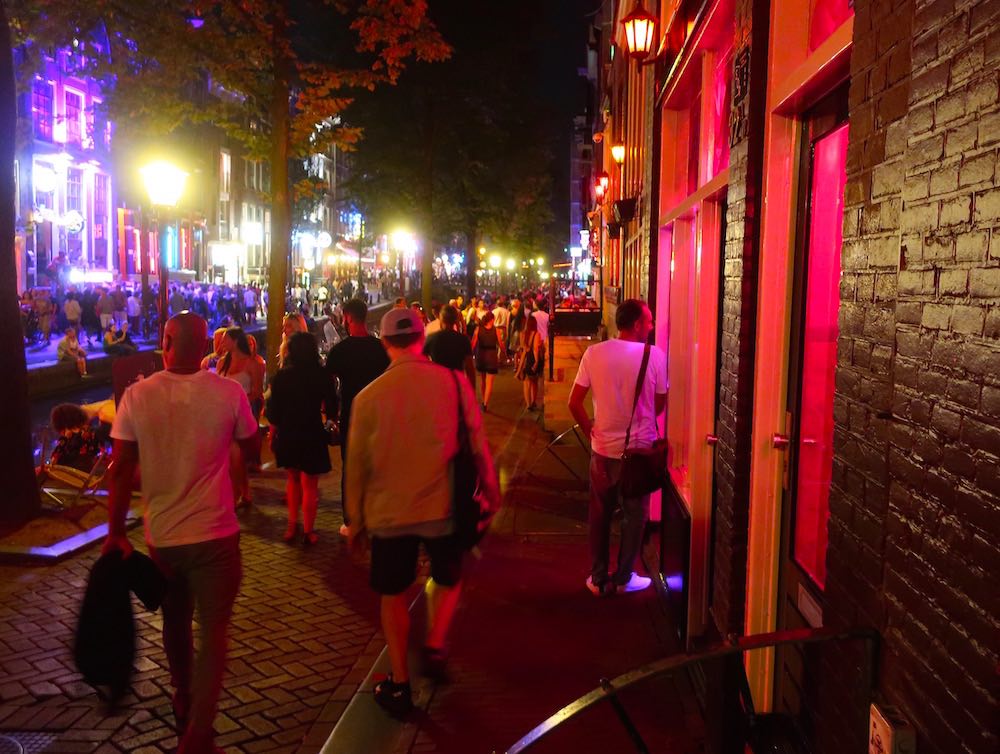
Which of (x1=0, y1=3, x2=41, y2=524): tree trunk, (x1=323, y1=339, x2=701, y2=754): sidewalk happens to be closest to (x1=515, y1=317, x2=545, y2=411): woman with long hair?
(x1=323, y1=339, x2=701, y2=754): sidewalk

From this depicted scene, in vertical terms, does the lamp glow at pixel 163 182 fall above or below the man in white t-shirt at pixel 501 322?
above

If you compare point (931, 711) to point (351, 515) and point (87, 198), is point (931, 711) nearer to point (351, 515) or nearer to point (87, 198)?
point (351, 515)

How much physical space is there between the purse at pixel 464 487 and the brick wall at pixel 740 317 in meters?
1.24

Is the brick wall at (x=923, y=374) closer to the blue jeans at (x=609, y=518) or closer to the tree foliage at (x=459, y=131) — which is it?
the blue jeans at (x=609, y=518)

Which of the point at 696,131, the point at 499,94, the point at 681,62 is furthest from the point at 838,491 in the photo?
the point at 499,94

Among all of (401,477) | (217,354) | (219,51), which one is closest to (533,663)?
(401,477)

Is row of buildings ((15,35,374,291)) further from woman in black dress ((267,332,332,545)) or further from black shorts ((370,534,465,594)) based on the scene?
black shorts ((370,534,465,594))

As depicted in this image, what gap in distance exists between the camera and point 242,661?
17.8 ft

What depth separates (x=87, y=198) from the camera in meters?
42.2

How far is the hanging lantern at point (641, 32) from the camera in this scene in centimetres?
873

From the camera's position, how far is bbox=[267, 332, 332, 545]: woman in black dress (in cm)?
763

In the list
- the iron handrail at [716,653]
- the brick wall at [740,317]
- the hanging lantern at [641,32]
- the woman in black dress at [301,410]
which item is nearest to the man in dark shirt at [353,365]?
the woman in black dress at [301,410]

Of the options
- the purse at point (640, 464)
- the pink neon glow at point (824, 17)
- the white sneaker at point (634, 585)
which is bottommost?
the white sneaker at point (634, 585)

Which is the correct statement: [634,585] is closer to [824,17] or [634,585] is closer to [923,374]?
[824,17]
